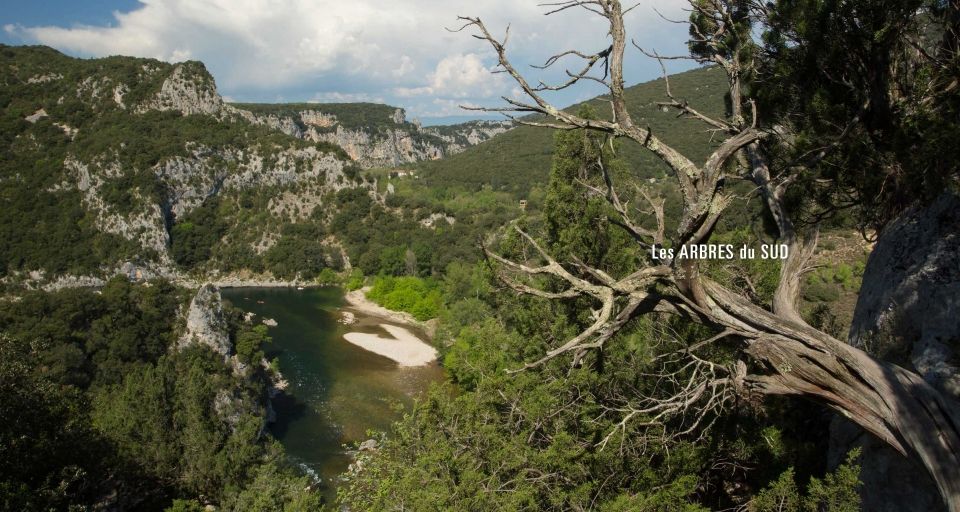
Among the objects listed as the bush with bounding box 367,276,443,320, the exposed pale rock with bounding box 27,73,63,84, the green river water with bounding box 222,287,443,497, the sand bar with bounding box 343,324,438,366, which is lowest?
the green river water with bounding box 222,287,443,497

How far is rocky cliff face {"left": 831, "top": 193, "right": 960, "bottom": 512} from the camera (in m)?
3.93

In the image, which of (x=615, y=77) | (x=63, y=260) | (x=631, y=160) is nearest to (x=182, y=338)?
(x=615, y=77)

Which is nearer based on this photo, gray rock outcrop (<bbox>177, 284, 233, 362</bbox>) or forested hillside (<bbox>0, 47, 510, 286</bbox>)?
gray rock outcrop (<bbox>177, 284, 233, 362</bbox>)

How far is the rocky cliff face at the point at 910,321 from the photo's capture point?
393 cm

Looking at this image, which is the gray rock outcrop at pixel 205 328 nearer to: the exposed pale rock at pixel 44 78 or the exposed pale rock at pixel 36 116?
Result: the exposed pale rock at pixel 36 116

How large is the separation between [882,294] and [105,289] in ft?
113

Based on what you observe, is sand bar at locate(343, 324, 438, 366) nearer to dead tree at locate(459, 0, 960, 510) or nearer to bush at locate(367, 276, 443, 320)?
bush at locate(367, 276, 443, 320)

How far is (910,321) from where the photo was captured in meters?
4.60

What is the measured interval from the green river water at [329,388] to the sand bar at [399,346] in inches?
31.5

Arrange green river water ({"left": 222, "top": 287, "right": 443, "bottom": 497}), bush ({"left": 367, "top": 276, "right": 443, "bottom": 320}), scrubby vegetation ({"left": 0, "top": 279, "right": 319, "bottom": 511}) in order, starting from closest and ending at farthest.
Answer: scrubby vegetation ({"left": 0, "top": 279, "right": 319, "bottom": 511}) < green river water ({"left": 222, "top": 287, "right": 443, "bottom": 497}) < bush ({"left": 367, "top": 276, "right": 443, "bottom": 320})

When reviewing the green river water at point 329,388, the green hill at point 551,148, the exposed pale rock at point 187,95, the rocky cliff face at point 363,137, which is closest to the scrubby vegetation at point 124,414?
the green river water at point 329,388

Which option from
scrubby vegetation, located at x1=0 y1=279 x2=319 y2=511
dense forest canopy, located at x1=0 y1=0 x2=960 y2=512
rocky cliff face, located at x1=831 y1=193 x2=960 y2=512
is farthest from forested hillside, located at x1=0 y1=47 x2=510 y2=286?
rocky cliff face, located at x1=831 y1=193 x2=960 y2=512

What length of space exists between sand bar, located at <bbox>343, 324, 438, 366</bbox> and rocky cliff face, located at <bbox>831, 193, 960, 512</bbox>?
32657 millimetres

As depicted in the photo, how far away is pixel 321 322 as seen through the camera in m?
48.2
